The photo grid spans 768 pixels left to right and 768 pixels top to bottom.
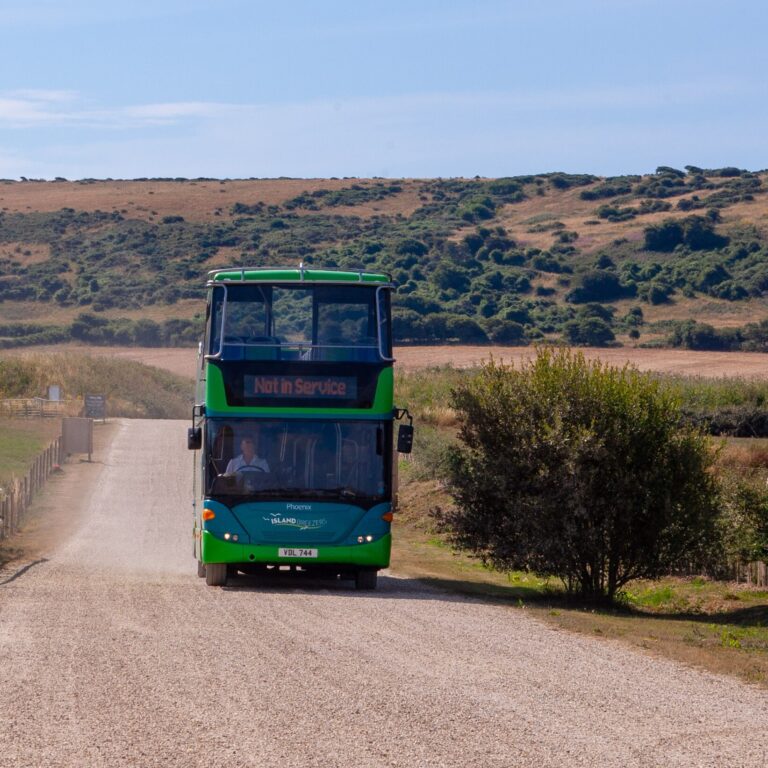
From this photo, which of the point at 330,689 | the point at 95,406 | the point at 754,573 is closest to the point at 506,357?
the point at 95,406

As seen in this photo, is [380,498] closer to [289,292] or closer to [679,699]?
[289,292]

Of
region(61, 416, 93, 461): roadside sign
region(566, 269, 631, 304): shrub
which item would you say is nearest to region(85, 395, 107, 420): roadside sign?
region(61, 416, 93, 461): roadside sign

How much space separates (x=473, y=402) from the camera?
2220cm

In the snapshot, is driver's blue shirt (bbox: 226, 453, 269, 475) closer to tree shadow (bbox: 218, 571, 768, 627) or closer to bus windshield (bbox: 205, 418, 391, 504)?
bus windshield (bbox: 205, 418, 391, 504)

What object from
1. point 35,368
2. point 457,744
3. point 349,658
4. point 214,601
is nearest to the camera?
point 457,744

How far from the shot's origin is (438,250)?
11669 cm

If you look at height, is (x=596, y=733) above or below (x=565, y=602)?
above

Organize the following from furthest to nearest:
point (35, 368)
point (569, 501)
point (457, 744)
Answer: point (35, 368) < point (569, 501) < point (457, 744)

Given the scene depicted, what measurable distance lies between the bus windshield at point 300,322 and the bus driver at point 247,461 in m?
1.36

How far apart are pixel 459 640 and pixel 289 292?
7.45 m

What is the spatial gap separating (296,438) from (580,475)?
5016 millimetres

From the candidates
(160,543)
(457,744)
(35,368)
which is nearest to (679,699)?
(457,744)

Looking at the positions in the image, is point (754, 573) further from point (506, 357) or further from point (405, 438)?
point (506, 357)

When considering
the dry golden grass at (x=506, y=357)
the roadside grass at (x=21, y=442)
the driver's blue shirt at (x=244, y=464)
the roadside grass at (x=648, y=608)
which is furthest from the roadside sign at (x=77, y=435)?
the driver's blue shirt at (x=244, y=464)
